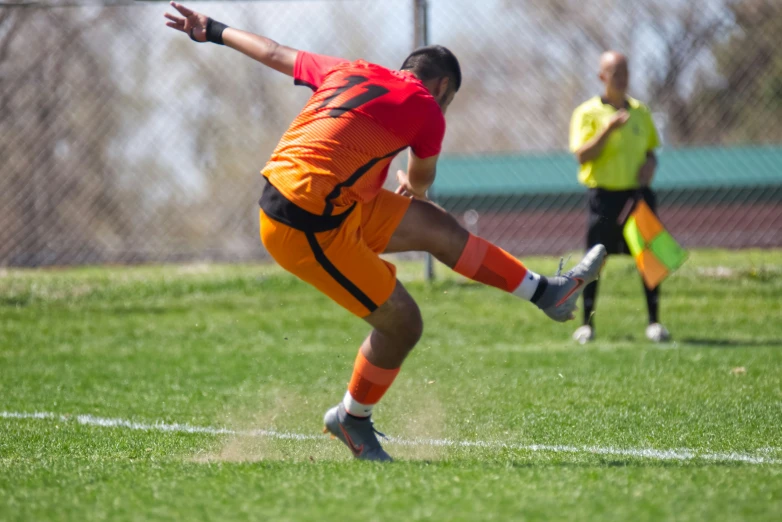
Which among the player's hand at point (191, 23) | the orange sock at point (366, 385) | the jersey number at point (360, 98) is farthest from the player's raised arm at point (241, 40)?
the orange sock at point (366, 385)

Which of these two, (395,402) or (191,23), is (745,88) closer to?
(395,402)

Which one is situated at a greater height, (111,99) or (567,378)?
(567,378)

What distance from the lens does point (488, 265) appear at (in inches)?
167

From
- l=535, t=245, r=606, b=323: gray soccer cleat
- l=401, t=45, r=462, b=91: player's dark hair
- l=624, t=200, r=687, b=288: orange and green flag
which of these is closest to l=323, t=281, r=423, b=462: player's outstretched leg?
l=535, t=245, r=606, b=323: gray soccer cleat

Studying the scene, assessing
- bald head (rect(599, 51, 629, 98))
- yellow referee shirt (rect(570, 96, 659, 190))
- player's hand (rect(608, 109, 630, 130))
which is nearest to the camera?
player's hand (rect(608, 109, 630, 130))

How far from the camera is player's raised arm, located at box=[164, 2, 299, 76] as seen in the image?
4113 mm

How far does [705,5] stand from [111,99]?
21.7 feet

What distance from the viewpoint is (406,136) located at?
3.80 metres

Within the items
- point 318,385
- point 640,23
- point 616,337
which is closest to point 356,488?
point 318,385

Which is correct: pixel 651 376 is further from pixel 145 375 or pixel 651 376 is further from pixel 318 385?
pixel 145 375

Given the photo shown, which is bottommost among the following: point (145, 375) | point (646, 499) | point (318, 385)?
point (145, 375)

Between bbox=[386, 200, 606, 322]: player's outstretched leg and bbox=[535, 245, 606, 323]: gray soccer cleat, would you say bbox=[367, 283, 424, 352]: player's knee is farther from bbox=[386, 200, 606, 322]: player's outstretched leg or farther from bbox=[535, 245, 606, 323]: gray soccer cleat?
bbox=[535, 245, 606, 323]: gray soccer cleat

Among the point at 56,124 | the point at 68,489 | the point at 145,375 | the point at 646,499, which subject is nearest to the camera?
the point at 646,499

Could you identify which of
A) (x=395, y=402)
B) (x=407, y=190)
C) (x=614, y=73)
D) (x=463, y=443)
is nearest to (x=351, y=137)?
(x=407, y=190)
